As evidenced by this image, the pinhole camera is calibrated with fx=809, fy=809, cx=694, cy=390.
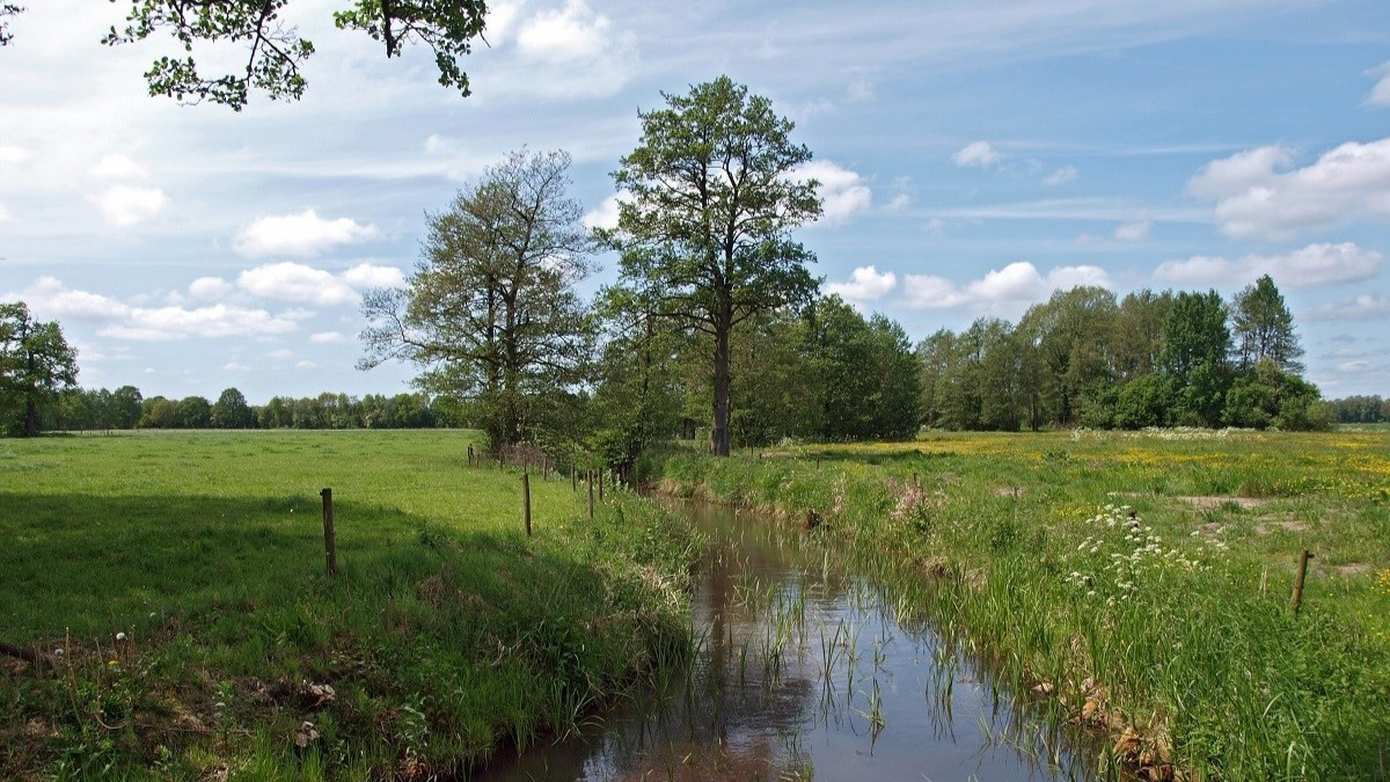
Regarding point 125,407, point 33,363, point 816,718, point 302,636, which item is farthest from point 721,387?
point 125,407

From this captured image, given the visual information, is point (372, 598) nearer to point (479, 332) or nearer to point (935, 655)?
point (935, 655)

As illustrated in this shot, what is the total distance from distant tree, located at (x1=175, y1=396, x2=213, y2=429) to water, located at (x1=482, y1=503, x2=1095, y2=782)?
418ft

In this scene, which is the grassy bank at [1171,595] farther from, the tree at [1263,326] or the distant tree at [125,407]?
the distant tree at [125,407]

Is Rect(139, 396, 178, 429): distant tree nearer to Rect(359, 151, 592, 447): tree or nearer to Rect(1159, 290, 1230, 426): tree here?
Rect(359, 151, 592, 447): tree

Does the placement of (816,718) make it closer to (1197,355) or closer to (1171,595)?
(1171,595)

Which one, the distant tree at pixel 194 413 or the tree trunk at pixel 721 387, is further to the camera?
the distant tree at pixel 194 413

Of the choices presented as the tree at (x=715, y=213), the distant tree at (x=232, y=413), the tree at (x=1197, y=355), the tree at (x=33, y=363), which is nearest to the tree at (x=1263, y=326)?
the tree at (x=1197, y=355)

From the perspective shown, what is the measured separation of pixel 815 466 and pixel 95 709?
25.6 meters

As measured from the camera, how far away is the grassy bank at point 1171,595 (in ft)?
22.1

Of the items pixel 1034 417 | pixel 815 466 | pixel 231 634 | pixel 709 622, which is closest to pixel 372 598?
pixel 231 634

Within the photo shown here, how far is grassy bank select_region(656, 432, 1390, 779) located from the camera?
6746mm

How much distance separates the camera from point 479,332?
124 ft

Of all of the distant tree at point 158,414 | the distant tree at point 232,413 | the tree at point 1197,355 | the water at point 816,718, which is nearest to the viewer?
the water at point 816,718

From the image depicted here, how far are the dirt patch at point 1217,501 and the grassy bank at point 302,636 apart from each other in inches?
476
